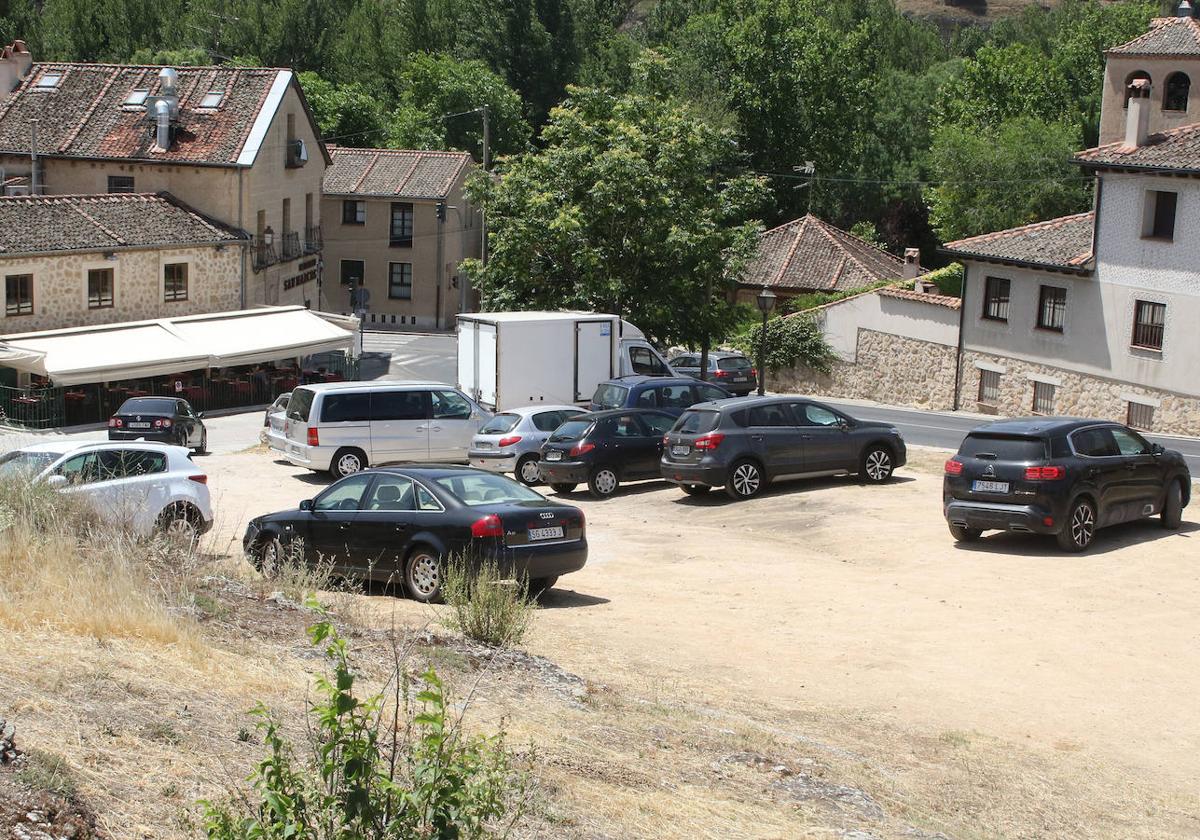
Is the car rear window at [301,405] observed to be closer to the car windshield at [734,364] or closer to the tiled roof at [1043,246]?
the car windshield at [734,364]

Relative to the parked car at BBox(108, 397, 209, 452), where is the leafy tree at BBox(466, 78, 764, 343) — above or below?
above

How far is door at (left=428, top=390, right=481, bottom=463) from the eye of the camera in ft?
94.2

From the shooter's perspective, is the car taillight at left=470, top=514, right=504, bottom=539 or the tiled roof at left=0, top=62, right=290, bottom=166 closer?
the car taillight at left=470, top=514, right=504, bottom=539

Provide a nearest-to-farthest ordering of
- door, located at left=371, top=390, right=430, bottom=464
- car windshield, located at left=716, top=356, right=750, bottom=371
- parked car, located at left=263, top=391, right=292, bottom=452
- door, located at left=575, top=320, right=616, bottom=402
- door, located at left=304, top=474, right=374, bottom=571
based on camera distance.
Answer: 1. door, located at left=304, top=474, right=374, bottom=571
2. door, located at left=371, top=390, right=430, bottom=464
3. parked car, located at left=263, top=391, right=292, bottom=452
4. door, located at left=575, top=320, right=616, bottom=402
5. car windshield, located at left=716, top=356, right=750, bottom=371

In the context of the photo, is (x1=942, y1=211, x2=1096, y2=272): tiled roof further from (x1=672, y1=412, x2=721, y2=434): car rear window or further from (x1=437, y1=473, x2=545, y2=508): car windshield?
(x1=437, y1=473, x2=545, y2=508): car windshield

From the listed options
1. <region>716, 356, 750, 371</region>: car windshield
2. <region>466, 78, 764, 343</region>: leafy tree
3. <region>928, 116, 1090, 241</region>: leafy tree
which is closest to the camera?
<region>466, 78, 764, 343</region>: leafy tree

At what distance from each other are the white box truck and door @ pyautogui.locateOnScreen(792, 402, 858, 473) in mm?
8782

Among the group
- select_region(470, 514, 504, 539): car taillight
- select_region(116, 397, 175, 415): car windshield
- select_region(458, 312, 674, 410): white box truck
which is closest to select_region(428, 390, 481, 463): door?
select_region(458, 312, 674, 410): white box truck

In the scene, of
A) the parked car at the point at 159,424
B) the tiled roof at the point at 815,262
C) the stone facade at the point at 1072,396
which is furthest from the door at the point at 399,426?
the tiled roof at the point at 815,262

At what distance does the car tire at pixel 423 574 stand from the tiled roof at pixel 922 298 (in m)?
34.1

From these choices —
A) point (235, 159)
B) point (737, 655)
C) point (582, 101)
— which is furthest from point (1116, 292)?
point (737, 655)

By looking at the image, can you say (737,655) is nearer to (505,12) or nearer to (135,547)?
(135,547)

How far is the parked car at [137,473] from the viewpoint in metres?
16.5

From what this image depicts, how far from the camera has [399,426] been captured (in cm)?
2820
